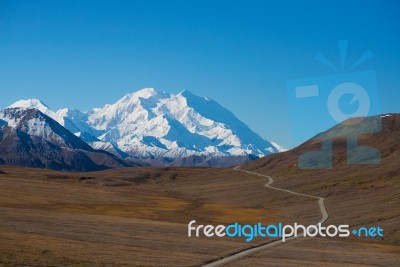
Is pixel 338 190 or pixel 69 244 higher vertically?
pixel 338 190

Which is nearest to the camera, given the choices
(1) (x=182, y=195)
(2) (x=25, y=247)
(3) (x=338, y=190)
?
(2) (x=25, y=247)

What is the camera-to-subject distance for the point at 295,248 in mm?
71438

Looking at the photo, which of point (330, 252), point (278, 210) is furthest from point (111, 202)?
point (330, 252)

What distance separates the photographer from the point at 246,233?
284ft

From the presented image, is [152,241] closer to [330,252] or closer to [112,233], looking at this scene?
[112,233]

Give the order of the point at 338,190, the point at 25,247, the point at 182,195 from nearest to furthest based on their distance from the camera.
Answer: the point at 25,247
the point at 338,190
the point at 182,195

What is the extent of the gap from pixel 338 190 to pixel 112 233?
311 feet

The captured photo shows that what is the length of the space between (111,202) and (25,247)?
82.0 metres

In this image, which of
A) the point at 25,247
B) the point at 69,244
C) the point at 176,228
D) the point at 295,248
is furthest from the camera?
the point at 176,228

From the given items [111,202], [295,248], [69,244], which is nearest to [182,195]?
[111,202]

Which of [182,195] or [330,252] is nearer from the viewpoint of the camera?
[330,252]

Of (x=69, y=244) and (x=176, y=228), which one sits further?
(x=176, y=228)

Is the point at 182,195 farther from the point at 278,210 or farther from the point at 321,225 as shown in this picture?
the point at 321,225

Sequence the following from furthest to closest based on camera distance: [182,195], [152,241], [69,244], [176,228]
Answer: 1. [182,195]
2. [176,228]
3. [152,241]
4. [69,244]
